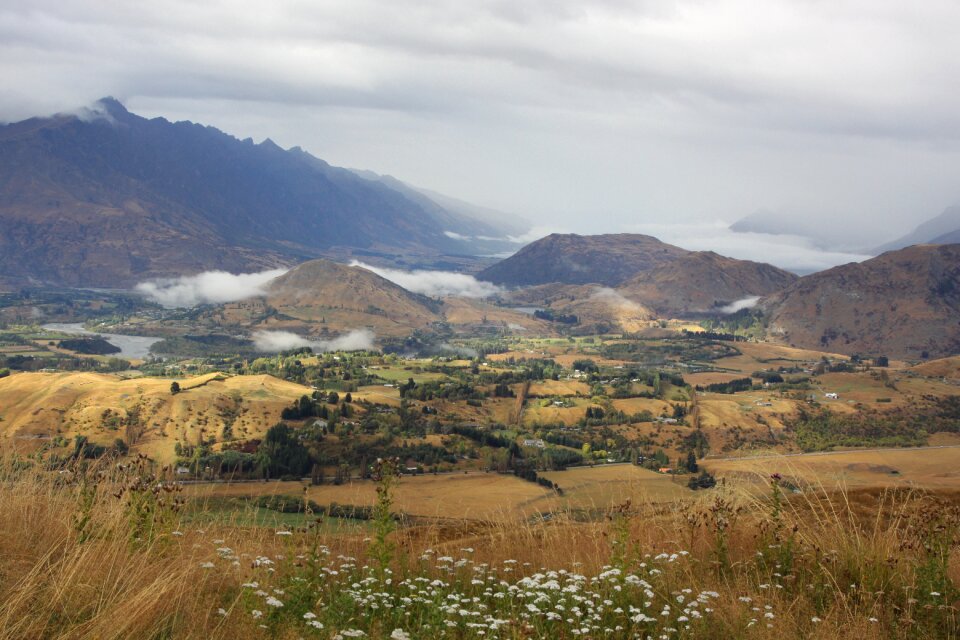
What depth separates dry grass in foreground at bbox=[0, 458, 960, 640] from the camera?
616 cm

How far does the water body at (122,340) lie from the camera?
149 metres

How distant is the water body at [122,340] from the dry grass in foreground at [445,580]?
480ft

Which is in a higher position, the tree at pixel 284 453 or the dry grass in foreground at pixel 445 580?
the dry grass in foreground at pixel 445 580

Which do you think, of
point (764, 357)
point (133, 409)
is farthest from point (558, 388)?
point (764, 357)

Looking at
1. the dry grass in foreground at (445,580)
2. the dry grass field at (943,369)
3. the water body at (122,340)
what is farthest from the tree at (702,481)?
the water body at (122,340)

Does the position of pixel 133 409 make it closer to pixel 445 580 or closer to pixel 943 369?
pixel 445 580

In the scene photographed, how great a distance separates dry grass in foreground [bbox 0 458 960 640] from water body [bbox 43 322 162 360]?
14615 cm

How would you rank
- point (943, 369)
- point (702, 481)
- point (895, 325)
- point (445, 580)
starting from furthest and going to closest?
point (895, 325) → point (943, 369) → point (702, 481) → point (445, 580)

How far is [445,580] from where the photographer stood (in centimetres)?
828

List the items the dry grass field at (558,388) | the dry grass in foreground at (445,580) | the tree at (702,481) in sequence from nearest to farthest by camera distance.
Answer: the dry grass in foreground at (445,580) → the tree at (702,481) → the dry grass field at (558,388)

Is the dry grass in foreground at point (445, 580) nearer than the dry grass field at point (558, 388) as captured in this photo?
Yes

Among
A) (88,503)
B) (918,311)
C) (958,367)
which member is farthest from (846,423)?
(918,311)

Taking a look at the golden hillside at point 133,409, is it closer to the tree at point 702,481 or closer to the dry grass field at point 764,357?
the tree at point 702,481

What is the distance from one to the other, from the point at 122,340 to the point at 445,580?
182846 mm
